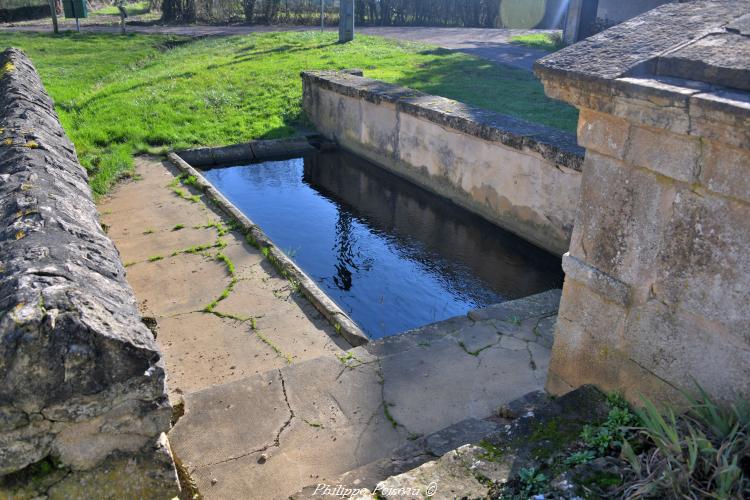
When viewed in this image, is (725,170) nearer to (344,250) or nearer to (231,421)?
(231,421)

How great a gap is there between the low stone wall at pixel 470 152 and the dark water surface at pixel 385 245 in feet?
0.73

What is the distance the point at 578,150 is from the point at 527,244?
1213mm

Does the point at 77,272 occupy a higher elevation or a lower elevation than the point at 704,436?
higher

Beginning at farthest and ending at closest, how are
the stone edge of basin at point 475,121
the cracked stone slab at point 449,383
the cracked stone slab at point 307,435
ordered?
the stone edge of basin at point 475,121, the cracked stone slab at point 449,383, the cracked stone slab at point 307,435

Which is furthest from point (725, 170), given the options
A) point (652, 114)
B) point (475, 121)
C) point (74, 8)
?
point (74, 8)

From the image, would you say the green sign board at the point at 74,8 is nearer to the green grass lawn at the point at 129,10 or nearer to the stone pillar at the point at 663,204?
the green grass lawn at the point at 129,10

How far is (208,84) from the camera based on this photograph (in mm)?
13422

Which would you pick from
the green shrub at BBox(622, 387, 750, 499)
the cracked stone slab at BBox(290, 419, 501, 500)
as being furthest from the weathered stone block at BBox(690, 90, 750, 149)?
the cracked stone slab at BBox(290, 419, 501, 500)

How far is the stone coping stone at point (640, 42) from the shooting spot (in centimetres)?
254

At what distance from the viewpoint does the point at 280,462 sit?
3.53 meters

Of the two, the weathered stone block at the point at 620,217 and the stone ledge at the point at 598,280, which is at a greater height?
the weathered stone block at the point at 620,217

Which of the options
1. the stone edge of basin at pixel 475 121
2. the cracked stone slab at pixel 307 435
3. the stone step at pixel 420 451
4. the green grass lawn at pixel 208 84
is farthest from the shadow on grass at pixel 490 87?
the stone step at pixel 420 451

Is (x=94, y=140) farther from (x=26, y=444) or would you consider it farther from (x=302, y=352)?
(x=26, y=444)

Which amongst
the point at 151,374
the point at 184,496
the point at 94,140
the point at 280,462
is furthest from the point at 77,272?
the point at 94,140
